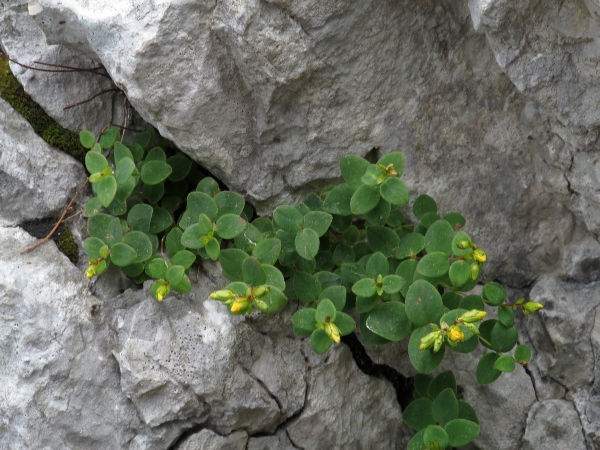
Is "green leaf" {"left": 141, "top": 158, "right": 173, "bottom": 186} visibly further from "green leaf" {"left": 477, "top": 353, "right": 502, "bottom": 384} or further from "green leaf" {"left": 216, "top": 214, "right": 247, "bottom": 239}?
"green leaf" {"left": 477, "top": 353, "right": 502, "bottom": 384}

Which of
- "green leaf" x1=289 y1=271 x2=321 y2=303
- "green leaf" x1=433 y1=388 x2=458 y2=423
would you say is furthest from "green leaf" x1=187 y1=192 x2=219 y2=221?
"green leaf" x1=433 y1=388 x2=458 y2=423

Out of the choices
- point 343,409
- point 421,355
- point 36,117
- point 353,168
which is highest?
point 36,117

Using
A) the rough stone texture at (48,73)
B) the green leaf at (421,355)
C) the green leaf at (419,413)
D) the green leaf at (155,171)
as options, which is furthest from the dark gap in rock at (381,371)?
the rough stone texture at (48,73)

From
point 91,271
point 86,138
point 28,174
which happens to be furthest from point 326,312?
point 28,174

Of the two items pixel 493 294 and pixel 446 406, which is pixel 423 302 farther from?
pixel 446 406

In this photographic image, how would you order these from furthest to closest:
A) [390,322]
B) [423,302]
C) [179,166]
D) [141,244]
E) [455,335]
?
[179,166] → [141,244] → [390,322] → [423,302] → [455,335]

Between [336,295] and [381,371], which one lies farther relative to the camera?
[381,371]
